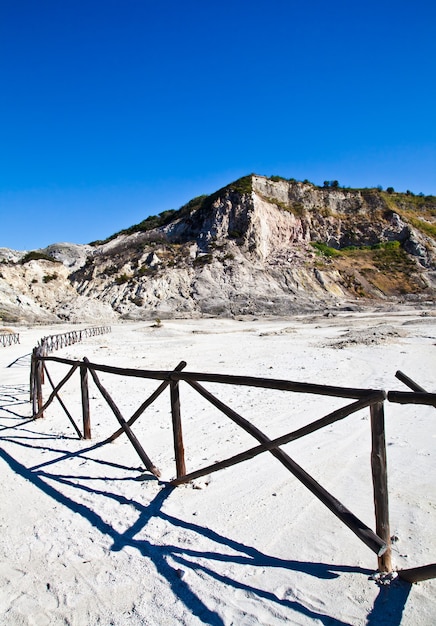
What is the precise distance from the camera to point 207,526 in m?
4.00

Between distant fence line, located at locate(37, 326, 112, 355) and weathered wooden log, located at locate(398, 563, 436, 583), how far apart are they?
489 inches

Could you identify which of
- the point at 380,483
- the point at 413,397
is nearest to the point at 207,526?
the point at 380,483

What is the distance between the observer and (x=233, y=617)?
2.79 meters

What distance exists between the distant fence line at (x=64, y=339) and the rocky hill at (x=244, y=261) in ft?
46.2

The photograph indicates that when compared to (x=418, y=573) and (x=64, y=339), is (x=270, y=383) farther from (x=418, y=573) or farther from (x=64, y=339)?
(x=64, y=339)

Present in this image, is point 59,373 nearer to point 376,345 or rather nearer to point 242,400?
point 242,400

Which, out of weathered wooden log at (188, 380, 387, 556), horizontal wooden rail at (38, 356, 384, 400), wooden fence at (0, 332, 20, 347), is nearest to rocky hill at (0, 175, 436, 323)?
wooden fence at (0, 332, 20, 347)

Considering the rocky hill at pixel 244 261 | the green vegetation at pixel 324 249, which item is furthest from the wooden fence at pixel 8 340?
the green vegetation at pixel 324 249

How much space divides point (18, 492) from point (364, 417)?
575 centimetres

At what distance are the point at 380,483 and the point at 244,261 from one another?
2098 inches

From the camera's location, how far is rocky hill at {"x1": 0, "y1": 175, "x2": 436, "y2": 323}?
4797cm

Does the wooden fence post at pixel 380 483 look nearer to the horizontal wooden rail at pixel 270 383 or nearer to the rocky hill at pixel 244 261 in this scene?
the horizontal wooden rail at pixel 270 383

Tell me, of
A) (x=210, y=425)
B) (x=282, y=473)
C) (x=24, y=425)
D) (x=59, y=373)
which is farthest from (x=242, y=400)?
(x=59, y=373)

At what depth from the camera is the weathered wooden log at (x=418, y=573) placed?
277cm
